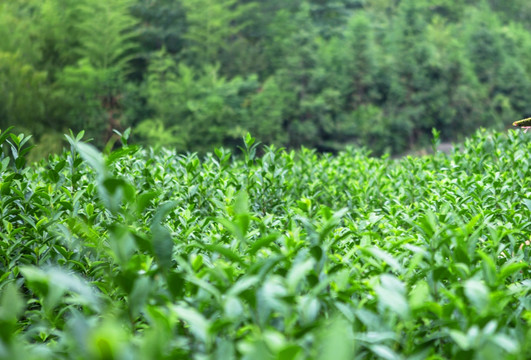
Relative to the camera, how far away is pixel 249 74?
23.4 metres

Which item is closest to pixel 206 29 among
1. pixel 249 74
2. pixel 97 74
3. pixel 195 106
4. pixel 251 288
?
pixel 249 74

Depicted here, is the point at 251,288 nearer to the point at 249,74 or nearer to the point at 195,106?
the point at 195,106

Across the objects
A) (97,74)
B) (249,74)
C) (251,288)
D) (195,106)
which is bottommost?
(195,106)

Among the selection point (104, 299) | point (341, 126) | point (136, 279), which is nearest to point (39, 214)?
point (104, 299)

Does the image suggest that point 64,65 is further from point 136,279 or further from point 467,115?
point 136,279

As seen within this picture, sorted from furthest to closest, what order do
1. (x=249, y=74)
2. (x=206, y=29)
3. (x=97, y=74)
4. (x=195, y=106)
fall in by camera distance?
(x=249, y=74) < (x=206, y=29) < (x=195, y=106) < (x=97, y=74)

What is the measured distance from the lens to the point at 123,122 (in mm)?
20500

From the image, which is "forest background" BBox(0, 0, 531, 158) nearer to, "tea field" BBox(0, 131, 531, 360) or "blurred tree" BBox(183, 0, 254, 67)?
"blurred tree" BBox(183, 0, 254, 67)

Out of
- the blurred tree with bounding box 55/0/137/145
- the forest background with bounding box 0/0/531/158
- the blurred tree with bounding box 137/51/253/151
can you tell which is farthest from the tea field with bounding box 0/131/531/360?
the blurred tree with bounding box 55/0/137/145

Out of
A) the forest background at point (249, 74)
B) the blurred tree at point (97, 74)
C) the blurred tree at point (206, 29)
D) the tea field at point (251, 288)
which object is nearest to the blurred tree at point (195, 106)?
the forest background at point (249, 74)

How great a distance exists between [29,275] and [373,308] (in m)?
0.80

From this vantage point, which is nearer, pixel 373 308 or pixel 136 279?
pixel 136 279

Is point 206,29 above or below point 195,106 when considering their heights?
above

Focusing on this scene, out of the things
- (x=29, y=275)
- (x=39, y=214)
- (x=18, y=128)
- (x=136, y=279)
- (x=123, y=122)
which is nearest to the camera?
(x=29, y=275)
